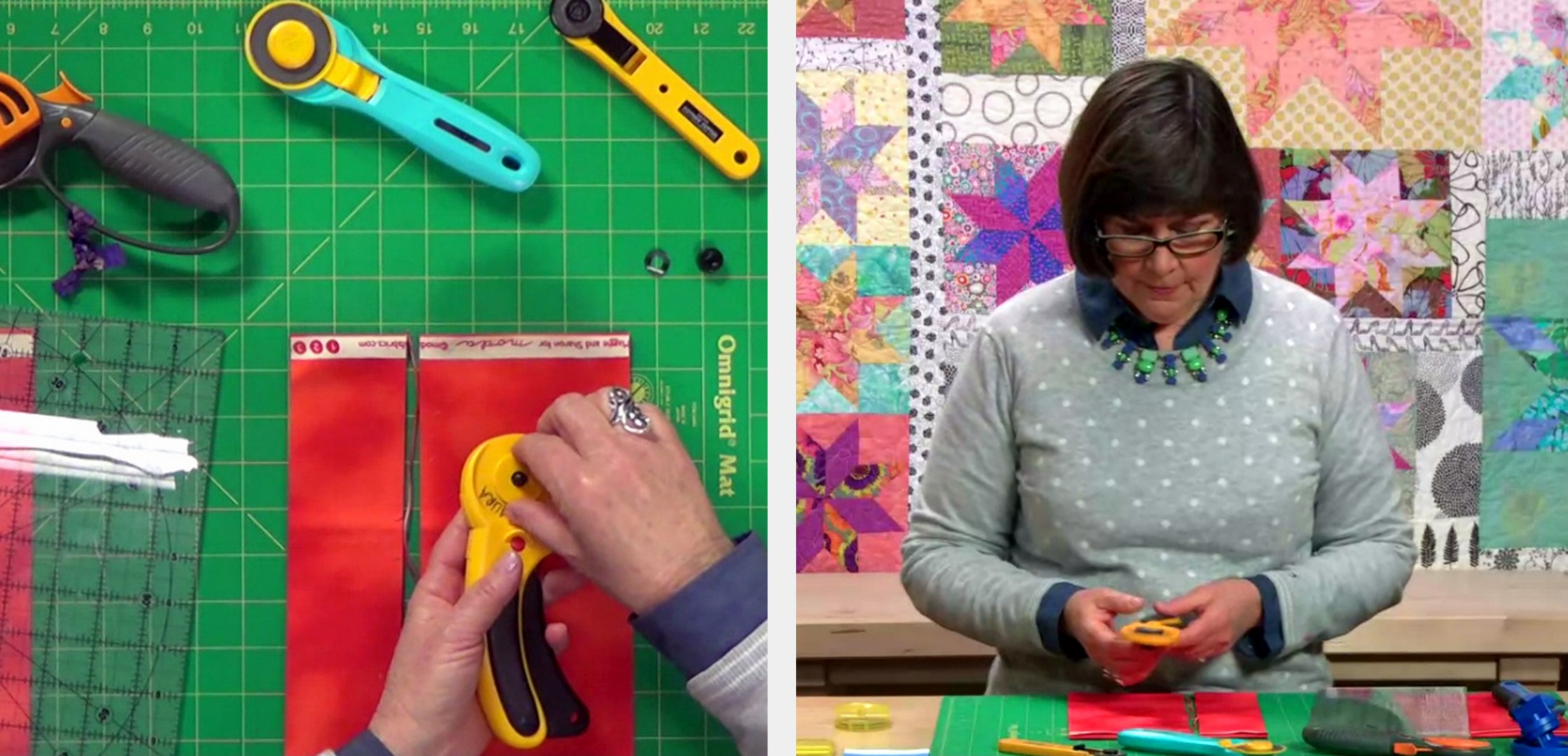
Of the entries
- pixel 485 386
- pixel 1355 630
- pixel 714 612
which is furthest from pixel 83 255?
pixel 1355 630

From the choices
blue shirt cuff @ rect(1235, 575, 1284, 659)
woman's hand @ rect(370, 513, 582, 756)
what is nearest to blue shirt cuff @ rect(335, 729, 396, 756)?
woman's hand @ rect(370, 513, 582, 756)

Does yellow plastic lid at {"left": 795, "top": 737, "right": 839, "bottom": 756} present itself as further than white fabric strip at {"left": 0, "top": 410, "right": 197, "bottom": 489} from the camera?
Yes

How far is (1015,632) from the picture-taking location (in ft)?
2.31

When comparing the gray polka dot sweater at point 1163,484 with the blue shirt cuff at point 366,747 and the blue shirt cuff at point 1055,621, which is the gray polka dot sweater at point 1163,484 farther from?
the blue shirt cuff at point 366,747

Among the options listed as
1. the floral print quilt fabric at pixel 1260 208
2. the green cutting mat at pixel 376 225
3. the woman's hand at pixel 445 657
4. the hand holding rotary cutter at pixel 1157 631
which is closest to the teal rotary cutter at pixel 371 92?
the green cutting mat at pixel 376 225

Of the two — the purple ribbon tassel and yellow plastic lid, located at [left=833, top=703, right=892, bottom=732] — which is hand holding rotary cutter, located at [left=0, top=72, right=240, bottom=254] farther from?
yellow plastic lid, located at [left=833, top=703, right=892, bottom=732]

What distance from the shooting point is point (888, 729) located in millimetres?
664

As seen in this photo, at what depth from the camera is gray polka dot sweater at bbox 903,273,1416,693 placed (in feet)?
2.31

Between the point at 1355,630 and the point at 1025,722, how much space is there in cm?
20

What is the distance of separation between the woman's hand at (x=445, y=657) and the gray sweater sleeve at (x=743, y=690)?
6cm

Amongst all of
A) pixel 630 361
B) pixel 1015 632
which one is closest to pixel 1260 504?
pixel 1015 632

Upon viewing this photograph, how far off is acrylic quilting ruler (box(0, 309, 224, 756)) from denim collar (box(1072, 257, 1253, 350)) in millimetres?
414

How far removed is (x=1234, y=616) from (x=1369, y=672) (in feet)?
0.35

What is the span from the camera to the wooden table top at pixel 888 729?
2.14 feet
